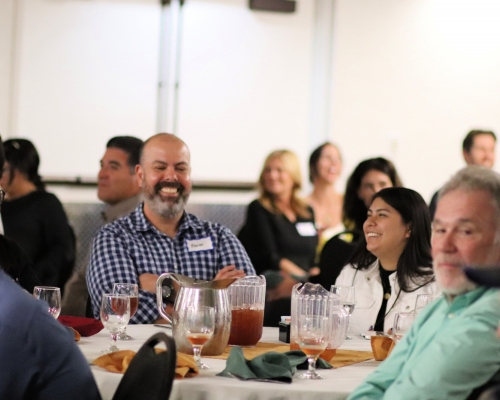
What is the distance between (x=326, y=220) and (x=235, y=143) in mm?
1211

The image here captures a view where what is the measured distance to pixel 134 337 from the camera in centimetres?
273

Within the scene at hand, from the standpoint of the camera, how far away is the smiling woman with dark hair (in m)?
3.41

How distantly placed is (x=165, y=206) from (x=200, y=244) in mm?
228

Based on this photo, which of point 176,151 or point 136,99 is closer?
point 176,151

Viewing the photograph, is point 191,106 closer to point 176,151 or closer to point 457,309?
point 176,151

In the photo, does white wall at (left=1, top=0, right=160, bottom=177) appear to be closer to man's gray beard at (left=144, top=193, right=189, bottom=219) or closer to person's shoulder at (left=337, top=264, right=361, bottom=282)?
man's gray beard at (left=144, top=193, right=189, bottom=219)

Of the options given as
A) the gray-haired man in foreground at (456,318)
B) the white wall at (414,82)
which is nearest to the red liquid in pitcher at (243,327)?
the gray-haired man in foreground at (456,318)

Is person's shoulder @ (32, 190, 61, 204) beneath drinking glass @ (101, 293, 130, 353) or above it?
above

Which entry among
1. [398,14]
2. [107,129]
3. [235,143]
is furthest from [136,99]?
[398,14]

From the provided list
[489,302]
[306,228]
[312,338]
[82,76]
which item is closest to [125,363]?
[312,338]

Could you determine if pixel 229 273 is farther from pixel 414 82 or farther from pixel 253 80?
pixel 414 82

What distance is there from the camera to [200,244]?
382 cm

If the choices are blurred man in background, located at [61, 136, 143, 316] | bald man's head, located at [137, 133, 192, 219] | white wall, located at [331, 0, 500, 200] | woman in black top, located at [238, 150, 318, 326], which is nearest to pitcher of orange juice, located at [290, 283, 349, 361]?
bald man's head, located at [137, 133, 192, 219]

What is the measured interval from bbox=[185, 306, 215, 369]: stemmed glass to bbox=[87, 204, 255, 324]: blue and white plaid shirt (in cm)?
116
